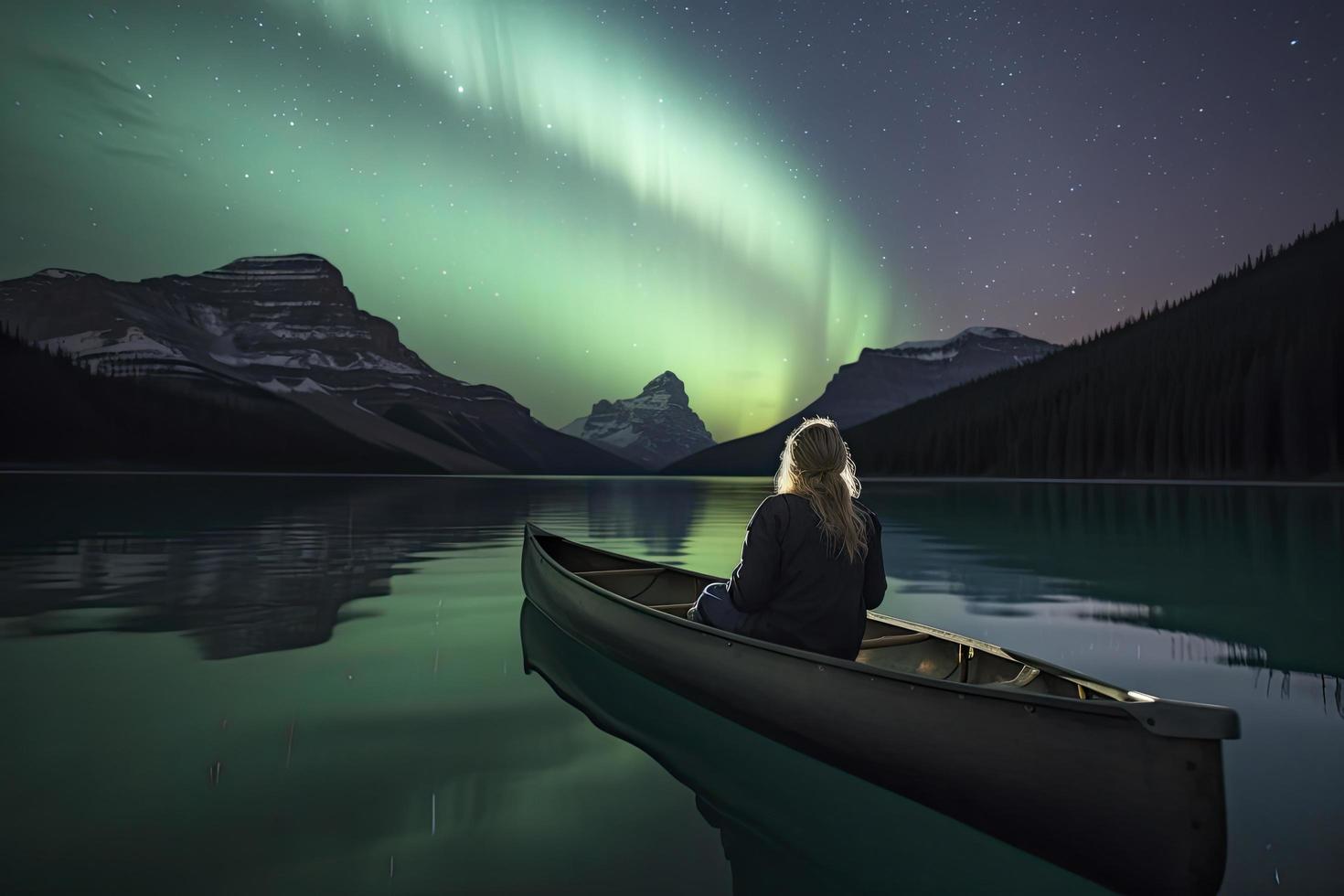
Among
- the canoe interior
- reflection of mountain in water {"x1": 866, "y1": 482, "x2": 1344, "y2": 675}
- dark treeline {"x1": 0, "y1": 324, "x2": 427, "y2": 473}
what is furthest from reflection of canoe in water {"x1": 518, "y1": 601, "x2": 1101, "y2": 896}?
dark treeline {"x1": 0, "y1": 324, "x2": 427, "y2": 473}

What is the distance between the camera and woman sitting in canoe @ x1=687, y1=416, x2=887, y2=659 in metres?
5.50

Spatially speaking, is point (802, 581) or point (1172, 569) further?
point (1172, 569)

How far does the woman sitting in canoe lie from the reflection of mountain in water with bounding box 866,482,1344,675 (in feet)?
23.1

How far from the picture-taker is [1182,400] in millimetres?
95312

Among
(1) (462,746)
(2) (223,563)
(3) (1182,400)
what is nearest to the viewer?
(1) (462,746)

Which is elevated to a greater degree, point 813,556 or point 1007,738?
point 813,556

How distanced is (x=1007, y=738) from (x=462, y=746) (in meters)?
4.54

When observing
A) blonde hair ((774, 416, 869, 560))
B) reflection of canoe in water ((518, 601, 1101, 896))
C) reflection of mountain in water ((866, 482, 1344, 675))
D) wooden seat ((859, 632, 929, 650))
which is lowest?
reflection of canoe in water ((518, 601, 1101, 896))

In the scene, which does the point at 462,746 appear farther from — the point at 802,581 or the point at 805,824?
the point at 802,581

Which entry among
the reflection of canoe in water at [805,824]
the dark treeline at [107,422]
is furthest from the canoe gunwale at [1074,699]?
the dark treeline at [107,422]

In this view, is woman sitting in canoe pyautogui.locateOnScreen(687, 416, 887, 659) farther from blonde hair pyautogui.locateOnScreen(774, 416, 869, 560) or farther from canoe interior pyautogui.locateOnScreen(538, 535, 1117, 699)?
canoe interior pyautogui.locateOnScreen(538, 535, 1117, 699)

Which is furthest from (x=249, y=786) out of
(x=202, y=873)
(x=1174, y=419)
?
(x=1174, y=419)

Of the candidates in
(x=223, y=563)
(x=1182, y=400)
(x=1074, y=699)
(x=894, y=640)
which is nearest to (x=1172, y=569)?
(x=894, y=640)

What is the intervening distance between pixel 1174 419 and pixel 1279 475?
42.6 feet
